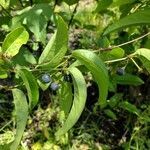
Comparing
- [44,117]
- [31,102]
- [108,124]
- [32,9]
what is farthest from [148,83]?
[31,102]

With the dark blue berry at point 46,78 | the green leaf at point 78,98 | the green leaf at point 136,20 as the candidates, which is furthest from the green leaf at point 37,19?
the green leaf at point 78,98

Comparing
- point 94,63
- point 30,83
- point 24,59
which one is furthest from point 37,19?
point 94,63

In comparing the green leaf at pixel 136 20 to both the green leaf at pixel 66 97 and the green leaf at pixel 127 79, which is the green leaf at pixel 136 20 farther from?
the green leaf at pixel 127 79

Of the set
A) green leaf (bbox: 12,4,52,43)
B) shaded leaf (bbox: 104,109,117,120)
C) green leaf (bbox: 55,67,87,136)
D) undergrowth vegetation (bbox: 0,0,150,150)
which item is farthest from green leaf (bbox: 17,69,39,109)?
shaded leaf (bbox: 104,109,117,120)

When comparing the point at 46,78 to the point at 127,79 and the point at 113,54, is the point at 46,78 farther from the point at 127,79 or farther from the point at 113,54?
the point at 127,79

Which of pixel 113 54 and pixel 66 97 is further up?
pixel 113 54

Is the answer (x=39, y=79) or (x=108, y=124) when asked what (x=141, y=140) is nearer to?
(x=108, y=124)

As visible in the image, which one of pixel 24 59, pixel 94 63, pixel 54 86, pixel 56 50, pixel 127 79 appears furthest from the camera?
pixel 127 79
